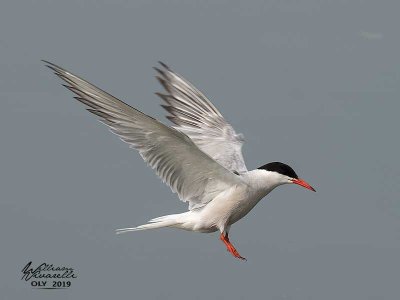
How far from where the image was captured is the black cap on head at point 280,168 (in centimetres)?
1148

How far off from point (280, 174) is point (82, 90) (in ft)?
9.86

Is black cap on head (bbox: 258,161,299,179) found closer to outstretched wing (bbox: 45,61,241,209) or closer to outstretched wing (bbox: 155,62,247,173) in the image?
outstretched wing (bbox: 45,61,241,209)

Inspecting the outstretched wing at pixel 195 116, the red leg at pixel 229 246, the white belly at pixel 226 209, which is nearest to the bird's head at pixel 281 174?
the white belly at pixel 226 209

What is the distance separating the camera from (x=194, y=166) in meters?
11.1

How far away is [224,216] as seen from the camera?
11422 millimetres

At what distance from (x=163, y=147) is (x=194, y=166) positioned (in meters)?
0.58

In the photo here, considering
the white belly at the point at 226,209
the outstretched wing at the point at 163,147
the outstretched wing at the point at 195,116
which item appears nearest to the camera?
the outstretched wing at the point at 163,147

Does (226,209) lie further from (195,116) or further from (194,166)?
(195,116)

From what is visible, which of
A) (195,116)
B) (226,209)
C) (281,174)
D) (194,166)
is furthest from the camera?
(195,116)

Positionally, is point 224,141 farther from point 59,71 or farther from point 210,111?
point 59,71

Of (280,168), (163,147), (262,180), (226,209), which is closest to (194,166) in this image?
(163,147)

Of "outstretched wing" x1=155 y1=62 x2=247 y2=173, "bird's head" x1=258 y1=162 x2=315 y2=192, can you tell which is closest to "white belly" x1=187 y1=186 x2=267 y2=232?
"bird's head" x1=258 y1=162 x2=315 y2=192

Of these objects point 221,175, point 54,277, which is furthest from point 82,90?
point 54,277

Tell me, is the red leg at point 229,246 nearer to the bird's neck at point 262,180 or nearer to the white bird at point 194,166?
the white bird at point 194,166
